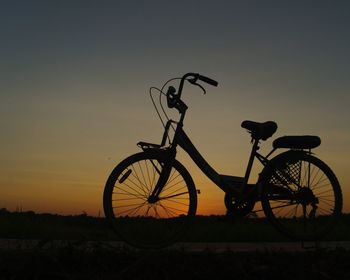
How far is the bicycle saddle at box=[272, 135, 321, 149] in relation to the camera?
19.7ft

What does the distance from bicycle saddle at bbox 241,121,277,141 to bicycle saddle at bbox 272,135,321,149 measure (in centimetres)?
23

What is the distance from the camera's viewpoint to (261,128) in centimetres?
581

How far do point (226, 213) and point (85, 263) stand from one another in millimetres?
2322

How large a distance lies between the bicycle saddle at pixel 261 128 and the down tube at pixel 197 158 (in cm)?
62

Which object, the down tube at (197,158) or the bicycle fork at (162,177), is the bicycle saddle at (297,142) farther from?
the bicycle fork at (162,177)

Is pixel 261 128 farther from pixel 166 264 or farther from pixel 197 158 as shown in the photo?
pixel 166 264

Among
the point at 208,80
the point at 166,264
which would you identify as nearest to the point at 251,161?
the point at 208,80

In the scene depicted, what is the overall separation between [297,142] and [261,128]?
1.75 feet

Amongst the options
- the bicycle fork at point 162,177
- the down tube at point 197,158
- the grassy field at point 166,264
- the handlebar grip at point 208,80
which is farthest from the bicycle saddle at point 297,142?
Result: the grassy field at point 166,264

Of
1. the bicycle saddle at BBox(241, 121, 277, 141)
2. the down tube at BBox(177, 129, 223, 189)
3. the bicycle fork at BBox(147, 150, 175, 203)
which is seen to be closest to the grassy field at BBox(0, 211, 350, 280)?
the bicycle fork at BBox(147, 150, 175, 203)

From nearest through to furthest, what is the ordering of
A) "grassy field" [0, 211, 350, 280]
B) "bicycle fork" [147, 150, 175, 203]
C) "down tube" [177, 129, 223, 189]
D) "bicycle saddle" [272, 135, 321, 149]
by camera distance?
"grassy field" [0, 211, 350, 280] → "bicycle fork" [147, 150, 175, 203] → "down tube" [177, 129, 223, 189] → "bicycle saddle" [272, 135, 321, 149]

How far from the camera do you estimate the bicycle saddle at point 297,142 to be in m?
6.02

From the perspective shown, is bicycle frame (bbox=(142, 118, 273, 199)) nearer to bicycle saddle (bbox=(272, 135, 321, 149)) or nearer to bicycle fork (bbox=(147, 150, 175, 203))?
bicycle fork (bbox=(147, 150, 175, 203))

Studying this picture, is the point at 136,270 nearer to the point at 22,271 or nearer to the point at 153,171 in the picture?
the point at 22,271
